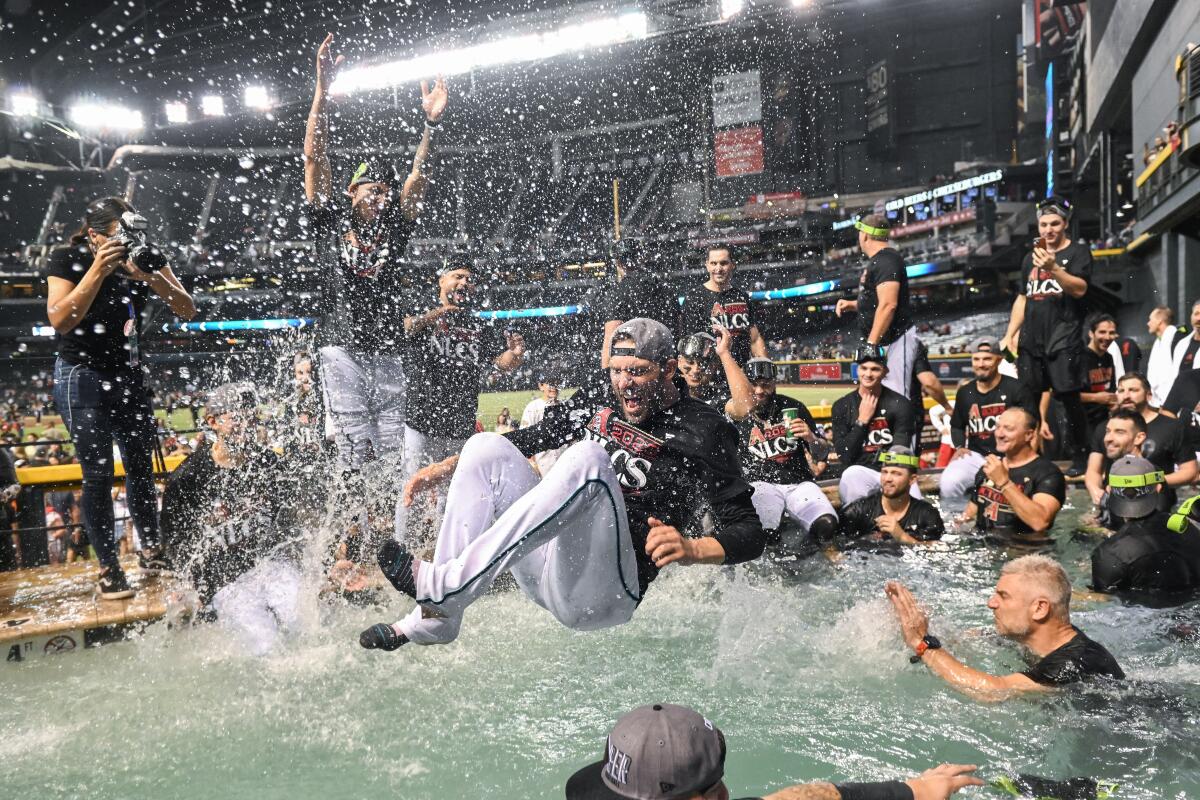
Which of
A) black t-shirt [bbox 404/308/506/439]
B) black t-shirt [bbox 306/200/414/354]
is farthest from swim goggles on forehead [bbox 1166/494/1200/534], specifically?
black t-shirt [bbox 306/200/414/354]

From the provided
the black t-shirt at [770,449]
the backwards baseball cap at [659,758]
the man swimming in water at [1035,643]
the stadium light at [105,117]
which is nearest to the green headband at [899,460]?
the black t-shirt at [770,449]

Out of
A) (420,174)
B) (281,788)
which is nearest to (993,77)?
(420,174)

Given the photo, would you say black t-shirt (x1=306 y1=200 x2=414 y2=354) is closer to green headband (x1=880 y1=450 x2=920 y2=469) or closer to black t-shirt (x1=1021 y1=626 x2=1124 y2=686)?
green headband (x1=880 y1=450 x2=920 y2=469)

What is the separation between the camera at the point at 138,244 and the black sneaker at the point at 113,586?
1877 millimetres

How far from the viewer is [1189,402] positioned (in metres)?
6.86

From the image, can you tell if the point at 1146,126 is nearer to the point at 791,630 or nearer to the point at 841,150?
the point at 791,630

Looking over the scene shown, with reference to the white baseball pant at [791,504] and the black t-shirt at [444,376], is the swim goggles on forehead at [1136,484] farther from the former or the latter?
the black t-shirt at [444,376]

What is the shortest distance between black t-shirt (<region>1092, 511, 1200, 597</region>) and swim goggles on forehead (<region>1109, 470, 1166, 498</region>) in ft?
0.68

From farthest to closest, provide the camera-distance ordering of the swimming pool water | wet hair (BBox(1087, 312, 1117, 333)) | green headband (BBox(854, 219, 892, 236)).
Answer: wet hair (BBox(1087, 312, 1117, 333))
green headband (BBox(854, 219, 892, 236))
the swimming pool water

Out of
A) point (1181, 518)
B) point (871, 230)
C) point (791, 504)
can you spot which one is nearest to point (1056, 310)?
point (871, 230)

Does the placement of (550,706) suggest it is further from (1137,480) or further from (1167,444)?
(1167,444)

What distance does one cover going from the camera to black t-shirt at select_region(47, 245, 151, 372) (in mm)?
4598

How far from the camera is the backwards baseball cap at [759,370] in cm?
672

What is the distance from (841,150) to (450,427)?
148ft
